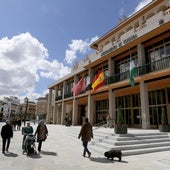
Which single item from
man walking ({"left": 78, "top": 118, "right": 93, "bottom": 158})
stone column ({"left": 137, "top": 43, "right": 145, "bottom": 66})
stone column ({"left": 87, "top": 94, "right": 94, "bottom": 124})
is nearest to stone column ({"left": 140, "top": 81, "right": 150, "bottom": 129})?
stone column ({"left": 137, "top": 43, "right": 145, "bottom": 66})

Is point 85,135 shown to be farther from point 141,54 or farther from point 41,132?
point 141,54

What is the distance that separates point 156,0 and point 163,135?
14.2m

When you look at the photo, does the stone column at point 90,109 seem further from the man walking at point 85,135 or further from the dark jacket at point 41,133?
the man walking at point 85,135

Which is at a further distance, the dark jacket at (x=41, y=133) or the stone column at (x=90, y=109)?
the stone column at (x=90, y=109)

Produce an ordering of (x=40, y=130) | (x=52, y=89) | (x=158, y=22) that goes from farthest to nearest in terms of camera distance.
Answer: (x=52, y=89) < (x=158, y=22) < (x=40, y=130)

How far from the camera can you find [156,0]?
1908 centimetres

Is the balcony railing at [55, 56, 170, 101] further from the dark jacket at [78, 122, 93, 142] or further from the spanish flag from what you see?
the dark jacket at [78, 122, 93, 142]

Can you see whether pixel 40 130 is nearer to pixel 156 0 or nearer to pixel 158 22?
pixel 158 22

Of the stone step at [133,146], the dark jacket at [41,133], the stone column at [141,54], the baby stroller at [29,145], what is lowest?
Answer: the stone step at [133,146]

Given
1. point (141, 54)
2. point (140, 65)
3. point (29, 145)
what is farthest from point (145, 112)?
point (29, 145)

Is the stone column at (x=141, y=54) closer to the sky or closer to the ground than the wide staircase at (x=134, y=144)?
closer to the sky

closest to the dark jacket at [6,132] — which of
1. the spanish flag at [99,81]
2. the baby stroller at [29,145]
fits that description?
the baby stroller at [29,145]

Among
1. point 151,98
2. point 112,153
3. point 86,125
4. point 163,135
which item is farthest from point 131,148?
point 151,98

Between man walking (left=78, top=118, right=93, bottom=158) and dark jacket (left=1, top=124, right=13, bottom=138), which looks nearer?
man walking (left=78, top=118, right=93, bottom=158)
